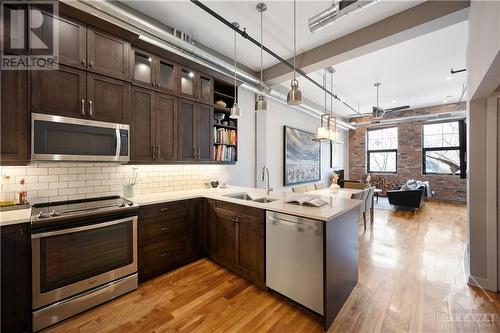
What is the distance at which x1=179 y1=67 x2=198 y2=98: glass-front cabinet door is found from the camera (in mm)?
→ 3108

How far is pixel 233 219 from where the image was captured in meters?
2.61

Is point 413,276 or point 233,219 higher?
point 233,219

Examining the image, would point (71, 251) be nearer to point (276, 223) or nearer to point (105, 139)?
point (105, 139)

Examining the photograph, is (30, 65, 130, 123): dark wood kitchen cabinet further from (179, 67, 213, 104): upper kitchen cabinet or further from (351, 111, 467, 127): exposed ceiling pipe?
(351, 111, 467, 127): exposed ceiling pipe

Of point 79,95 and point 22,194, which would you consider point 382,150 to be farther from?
point 22,194

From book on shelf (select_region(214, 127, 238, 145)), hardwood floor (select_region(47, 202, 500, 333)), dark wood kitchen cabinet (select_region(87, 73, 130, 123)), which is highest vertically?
dark wood kitchen cabinet (select_region(87, 73, 130, 123))

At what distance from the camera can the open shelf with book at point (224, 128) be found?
3690 mm

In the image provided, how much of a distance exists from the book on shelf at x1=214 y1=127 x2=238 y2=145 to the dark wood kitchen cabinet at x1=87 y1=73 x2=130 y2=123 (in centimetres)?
148

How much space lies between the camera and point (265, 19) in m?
2.86

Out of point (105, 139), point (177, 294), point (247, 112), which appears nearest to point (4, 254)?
point (105, 139)

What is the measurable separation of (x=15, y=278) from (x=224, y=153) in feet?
9.13

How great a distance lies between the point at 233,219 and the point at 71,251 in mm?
1602
